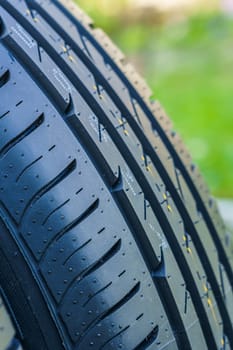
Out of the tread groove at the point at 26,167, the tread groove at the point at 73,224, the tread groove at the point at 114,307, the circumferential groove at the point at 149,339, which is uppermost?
the tread groove at the point at 26,167

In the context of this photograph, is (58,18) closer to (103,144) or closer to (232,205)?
(103,144)

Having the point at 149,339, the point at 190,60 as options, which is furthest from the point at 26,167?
the point at 190,60

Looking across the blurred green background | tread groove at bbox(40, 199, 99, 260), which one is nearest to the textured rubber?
tread groove at bbox(40, 199, 99, 260)

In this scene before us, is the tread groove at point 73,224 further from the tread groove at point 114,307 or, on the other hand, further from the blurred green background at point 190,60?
the blurred green background at point 190,60

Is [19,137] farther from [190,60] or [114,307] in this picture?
[190,60]

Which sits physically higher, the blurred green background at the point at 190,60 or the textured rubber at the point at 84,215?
the textured rubber at the point at 84,215

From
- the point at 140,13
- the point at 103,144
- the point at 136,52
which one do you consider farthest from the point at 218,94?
the point at 103,144

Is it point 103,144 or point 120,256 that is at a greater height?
point 103,144

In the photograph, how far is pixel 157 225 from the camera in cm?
182

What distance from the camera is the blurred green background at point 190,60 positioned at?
18.0 ft

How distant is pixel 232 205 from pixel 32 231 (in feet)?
6.42

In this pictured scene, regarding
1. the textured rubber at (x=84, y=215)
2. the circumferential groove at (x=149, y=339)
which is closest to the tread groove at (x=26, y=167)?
the textured rubber at (x=84, y=215)

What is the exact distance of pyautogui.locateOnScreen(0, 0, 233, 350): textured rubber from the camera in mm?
1599

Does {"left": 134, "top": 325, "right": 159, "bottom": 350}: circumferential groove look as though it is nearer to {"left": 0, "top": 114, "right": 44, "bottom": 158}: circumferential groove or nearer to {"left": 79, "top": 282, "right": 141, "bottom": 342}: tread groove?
{"left": 79, "top": 282, "right": 141, "bottom": 342}: tread groove
